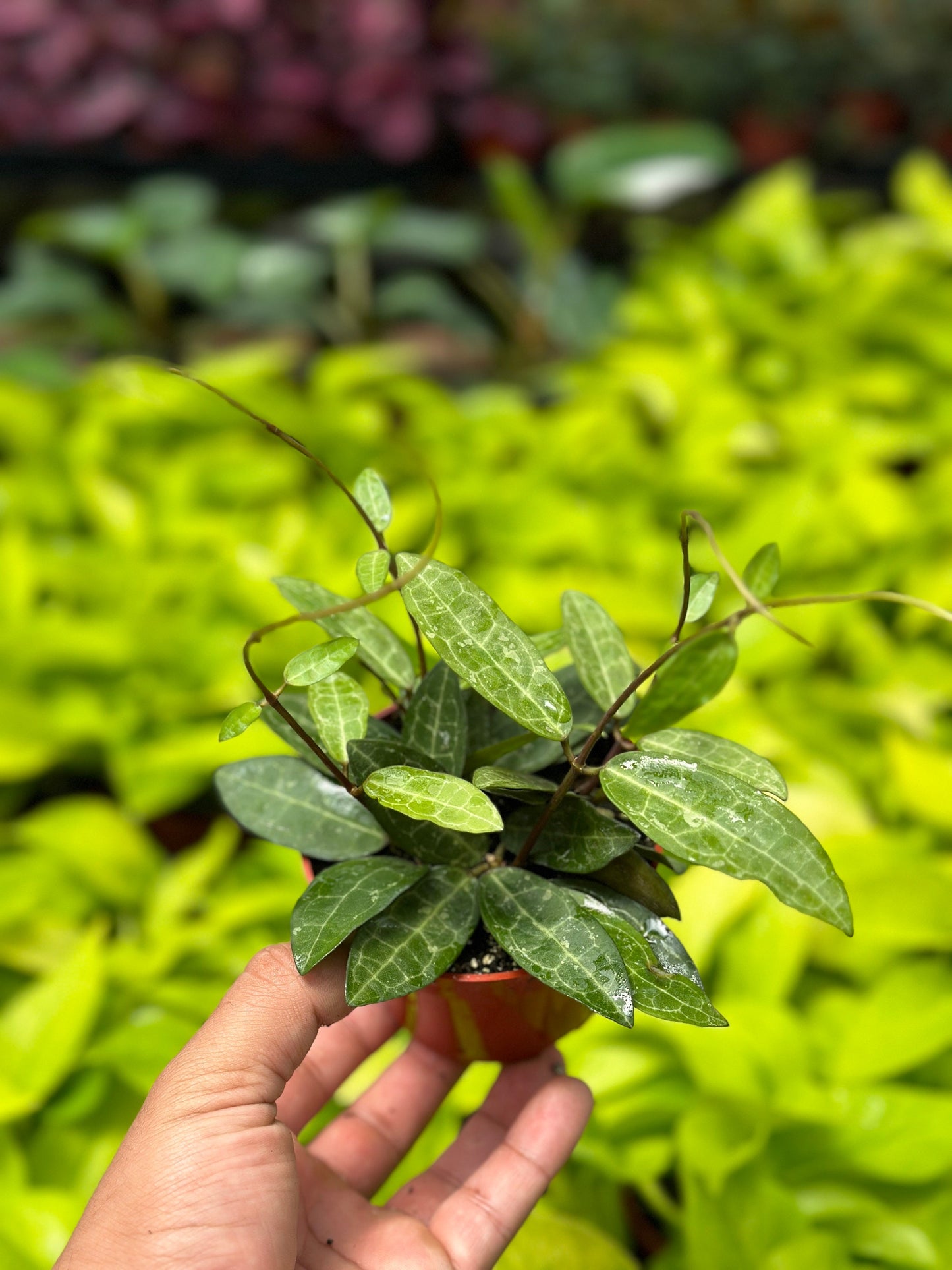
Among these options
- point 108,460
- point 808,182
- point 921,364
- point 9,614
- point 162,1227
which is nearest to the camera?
point 162,1227

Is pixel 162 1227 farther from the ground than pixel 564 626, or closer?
closer

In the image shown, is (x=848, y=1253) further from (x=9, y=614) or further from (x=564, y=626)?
(x=9, y=614)

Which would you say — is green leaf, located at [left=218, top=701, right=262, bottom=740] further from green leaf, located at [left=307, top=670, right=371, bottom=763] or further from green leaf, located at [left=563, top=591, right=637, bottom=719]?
green leaf, located at [left=563, top=591, right=637, bottom=719]

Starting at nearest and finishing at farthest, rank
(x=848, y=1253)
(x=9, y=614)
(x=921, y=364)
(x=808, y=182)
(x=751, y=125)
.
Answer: (x=848, y=1253) < (x=9, y=614) < (x=921, y=364) < (x=808, y=182) < (x=751, y=125)

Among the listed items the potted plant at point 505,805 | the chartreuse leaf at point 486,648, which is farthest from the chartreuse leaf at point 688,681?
the chartreuse leaf at point 486,648

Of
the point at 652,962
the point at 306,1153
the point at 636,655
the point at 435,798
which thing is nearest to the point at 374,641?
the point at 435,798

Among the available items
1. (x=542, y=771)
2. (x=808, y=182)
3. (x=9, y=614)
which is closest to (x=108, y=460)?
(x=9, y=614)

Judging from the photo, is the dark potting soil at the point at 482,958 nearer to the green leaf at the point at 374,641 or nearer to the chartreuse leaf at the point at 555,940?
the chartreuse leaf at the point at 555,940
